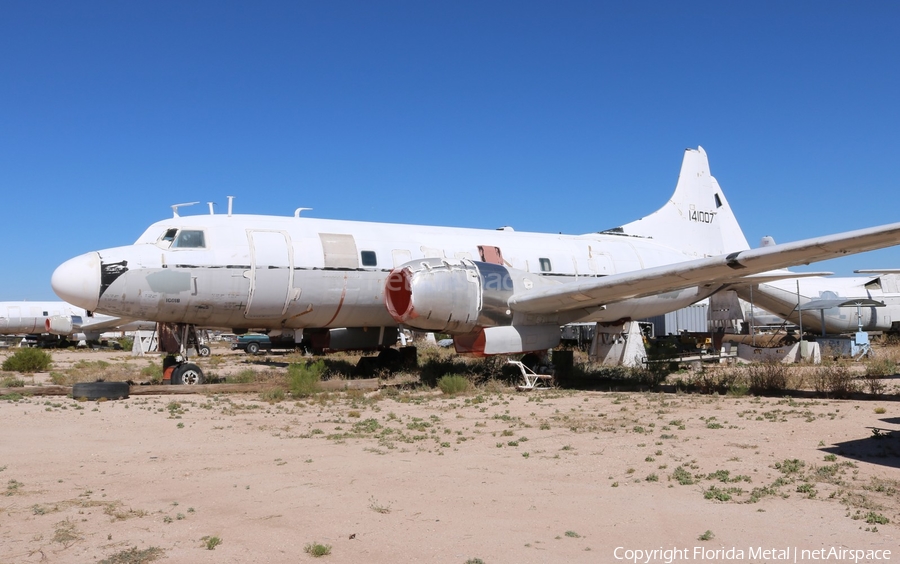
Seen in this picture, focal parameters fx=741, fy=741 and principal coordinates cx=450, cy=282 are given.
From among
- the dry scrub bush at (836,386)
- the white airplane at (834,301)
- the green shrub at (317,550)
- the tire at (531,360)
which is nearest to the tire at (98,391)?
the tire at (531,360)

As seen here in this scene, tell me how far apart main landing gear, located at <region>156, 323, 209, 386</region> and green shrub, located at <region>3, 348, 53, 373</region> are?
11.5m

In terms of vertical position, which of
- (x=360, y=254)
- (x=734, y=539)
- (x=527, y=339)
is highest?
(x=360, y=254)

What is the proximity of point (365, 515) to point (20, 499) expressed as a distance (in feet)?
10.0

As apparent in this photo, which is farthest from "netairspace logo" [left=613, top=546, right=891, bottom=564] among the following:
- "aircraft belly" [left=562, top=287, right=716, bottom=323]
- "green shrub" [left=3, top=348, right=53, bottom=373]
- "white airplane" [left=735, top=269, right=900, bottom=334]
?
"green shrub" [left=3, top=348, right=53, bottom=373]

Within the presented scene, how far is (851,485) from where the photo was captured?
6.53 meters

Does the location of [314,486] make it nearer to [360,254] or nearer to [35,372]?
[360,254]

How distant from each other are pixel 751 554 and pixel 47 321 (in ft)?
176

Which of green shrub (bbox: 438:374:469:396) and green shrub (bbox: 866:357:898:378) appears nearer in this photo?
green shrub (bbox: 438:374:469:396)

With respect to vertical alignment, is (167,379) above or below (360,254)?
below

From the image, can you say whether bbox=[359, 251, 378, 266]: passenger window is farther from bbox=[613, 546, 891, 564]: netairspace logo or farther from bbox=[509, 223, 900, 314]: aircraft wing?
A: bbox=[613, 546, 891, 564]: netairspace logo

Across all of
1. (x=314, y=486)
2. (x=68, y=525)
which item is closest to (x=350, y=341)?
(x=314, y=486)

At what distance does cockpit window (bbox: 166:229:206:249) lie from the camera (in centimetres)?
1453

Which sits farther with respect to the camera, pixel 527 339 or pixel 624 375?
pixel 624 375

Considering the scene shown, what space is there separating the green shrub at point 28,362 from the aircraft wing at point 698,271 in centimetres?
1820
